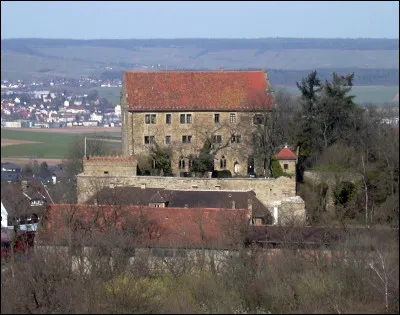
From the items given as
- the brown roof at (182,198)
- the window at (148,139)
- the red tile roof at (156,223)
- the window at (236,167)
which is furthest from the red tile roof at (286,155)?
the window at (148,139)

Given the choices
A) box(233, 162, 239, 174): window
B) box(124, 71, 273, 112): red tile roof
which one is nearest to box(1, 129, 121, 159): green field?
box(124, 71, 273, 112): red tile roof

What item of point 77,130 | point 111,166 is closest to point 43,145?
point 111,166

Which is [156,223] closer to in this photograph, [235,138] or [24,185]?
[24,185]

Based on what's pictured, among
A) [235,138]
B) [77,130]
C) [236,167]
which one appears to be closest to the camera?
[77,130]

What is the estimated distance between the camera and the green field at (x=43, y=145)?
71.4ft

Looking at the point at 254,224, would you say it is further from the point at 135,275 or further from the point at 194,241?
the point at 135,275

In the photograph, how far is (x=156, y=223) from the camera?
27.8 meters

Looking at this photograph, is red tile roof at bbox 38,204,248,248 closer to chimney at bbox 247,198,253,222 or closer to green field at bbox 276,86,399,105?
chimney at bbox 247,198,253,222

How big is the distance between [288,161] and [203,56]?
1132cm

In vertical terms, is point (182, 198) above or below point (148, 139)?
below

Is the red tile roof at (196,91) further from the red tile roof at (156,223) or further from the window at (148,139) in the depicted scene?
the red tile roof at (156,223)

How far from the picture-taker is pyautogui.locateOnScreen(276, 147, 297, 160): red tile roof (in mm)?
33469

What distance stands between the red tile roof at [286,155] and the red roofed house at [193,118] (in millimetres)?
2991

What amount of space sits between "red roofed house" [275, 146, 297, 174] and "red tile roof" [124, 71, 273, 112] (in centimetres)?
345
